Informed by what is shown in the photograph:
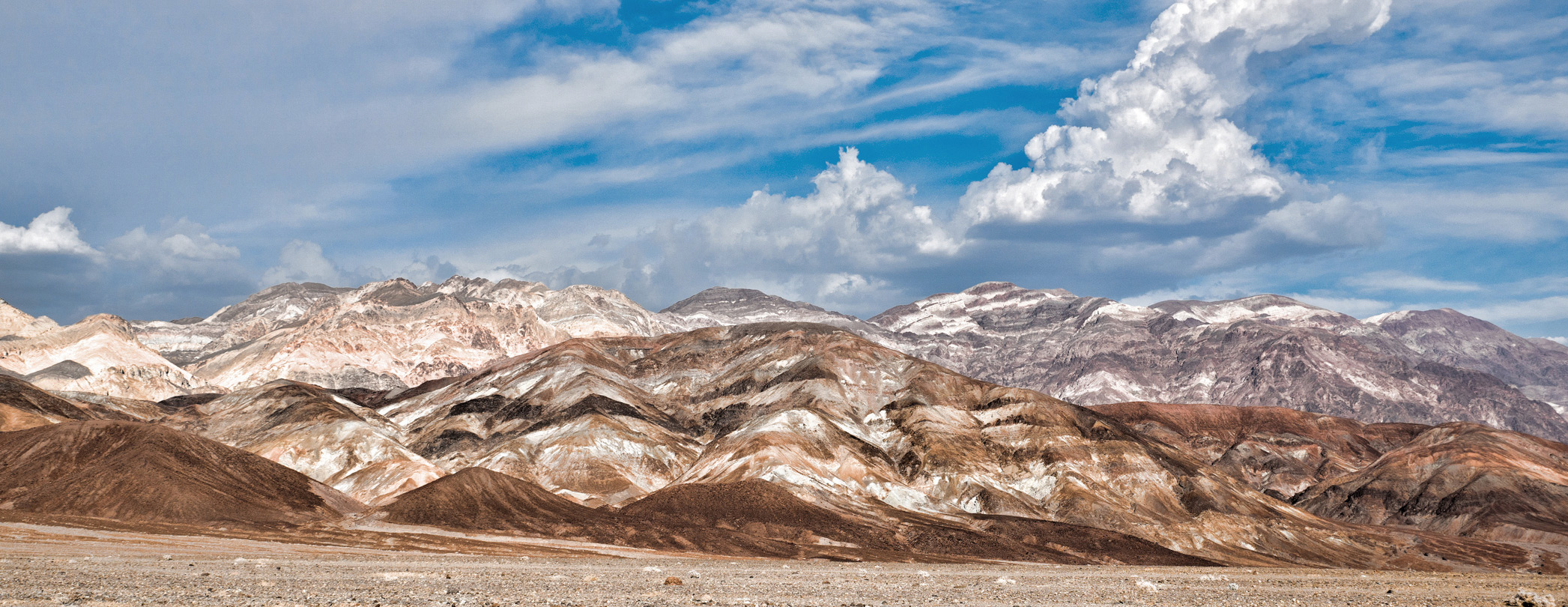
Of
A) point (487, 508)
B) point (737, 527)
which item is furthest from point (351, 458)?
point (737, 527)

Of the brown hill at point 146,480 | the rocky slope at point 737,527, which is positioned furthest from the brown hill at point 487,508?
the brown hill at point 146,480

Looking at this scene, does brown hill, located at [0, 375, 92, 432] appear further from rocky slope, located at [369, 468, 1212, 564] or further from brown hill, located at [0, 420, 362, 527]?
rocky slope, located at [369, 468, 1212, 564]

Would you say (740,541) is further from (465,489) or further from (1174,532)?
(1174,532)

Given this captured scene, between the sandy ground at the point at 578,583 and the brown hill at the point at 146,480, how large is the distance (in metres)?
36.1

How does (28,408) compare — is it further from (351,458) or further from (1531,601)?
(1531,601)

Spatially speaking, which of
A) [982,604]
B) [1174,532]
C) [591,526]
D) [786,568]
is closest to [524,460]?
[591,526]

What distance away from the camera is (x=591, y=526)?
133 m

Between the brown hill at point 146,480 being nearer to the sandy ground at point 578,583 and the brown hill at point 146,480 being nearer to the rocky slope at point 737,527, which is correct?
the rocky slope at point 737,527

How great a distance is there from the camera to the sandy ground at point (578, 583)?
135 ft

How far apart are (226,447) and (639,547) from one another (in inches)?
2464

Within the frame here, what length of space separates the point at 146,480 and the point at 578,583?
92199 mm

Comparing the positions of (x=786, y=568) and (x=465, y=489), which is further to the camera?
(x=465, y=489)

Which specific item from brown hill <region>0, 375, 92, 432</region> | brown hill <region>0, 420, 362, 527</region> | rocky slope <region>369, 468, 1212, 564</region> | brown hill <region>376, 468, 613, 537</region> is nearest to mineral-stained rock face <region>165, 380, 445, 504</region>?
brown hill <region>0, 420, 362, 527</region>

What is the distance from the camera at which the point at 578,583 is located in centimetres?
5166
